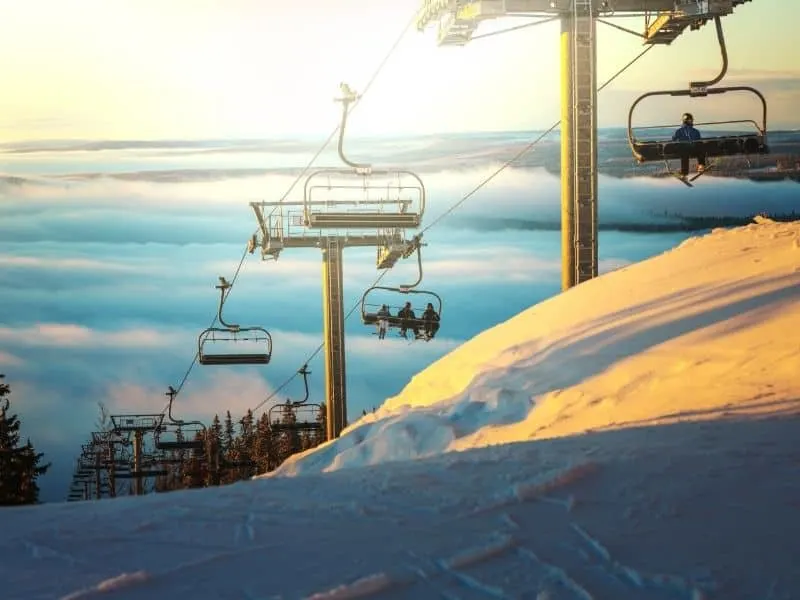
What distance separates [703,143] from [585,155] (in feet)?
6.67

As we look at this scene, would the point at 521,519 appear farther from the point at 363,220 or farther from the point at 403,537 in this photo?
the point at 363,220

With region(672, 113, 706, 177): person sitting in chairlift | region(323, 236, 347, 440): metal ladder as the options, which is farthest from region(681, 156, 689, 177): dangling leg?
→ region(323, 236, 347, 440): metal ladder

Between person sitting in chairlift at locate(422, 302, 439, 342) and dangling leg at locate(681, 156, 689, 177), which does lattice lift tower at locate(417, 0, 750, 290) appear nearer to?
dangling leg at locate(681, 156, 689, 177)

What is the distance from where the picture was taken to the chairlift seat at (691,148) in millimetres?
14789

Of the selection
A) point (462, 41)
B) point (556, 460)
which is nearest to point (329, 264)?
point (462, 41)

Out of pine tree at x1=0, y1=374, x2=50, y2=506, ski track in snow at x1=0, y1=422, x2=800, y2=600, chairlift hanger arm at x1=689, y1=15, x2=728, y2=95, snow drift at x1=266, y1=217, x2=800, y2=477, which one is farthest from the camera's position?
pine tree at x1=0, y1=374, x2=50, y2=506

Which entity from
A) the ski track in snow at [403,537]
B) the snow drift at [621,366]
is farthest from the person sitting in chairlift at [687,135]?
the ski track in snow at [403,537]

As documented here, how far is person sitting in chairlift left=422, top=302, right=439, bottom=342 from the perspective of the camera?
70.4ft

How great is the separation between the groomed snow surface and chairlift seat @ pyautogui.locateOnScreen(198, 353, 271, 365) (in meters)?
13.6

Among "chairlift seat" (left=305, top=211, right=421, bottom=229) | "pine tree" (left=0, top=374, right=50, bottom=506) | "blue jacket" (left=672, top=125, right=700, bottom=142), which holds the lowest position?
"pine tree" (left=0, top=374, right=50, bottom=506)

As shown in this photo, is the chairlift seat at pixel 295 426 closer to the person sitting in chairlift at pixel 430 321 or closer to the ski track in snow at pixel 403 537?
the person sitting in chairlift at pixel 430 321

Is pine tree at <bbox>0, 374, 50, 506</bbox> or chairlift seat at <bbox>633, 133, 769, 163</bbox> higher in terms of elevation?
chairlift seat at <bbox>633, 133, 769, 163</bbox>

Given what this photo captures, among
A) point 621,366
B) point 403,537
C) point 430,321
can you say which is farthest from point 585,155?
point 403,537

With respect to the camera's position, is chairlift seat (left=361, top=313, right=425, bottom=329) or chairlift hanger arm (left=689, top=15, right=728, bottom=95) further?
chairlift seat (left=361, top=313, right=425, bottom=329)
